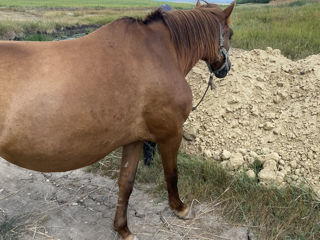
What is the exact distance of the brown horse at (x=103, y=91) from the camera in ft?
6.13

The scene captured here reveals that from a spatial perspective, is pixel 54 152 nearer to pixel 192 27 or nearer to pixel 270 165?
pixel 192 27

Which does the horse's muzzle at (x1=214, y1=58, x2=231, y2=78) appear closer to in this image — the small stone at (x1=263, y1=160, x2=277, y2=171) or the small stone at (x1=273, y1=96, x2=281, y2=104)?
the small stone at (x1=263, y1=160, x2=277, y2=171)

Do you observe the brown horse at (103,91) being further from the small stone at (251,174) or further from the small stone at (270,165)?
the small stone at (270,165)

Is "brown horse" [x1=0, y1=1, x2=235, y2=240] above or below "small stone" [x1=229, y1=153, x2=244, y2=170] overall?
above

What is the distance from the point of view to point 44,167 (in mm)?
2125

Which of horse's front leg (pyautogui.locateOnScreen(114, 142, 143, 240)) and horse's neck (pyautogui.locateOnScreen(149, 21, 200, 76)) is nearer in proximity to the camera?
horse's neck (pyautogui.locateOnScreen(149, 21, 200, 76))

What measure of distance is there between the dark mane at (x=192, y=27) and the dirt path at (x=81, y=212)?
5.40 feet

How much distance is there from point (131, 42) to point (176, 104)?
0.59m

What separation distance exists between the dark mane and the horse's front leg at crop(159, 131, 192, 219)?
768 mm

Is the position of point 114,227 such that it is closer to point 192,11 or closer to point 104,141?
point 104,141

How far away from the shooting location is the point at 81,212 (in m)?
3.20

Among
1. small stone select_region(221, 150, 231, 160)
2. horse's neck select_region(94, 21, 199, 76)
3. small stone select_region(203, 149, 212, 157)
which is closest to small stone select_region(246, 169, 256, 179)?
small stone select_region(221, 150, 231, 160)

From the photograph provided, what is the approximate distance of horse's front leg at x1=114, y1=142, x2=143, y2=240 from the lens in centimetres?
276

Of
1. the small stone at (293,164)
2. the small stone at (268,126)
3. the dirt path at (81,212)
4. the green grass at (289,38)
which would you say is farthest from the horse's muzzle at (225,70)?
the green grass at (289,38)
